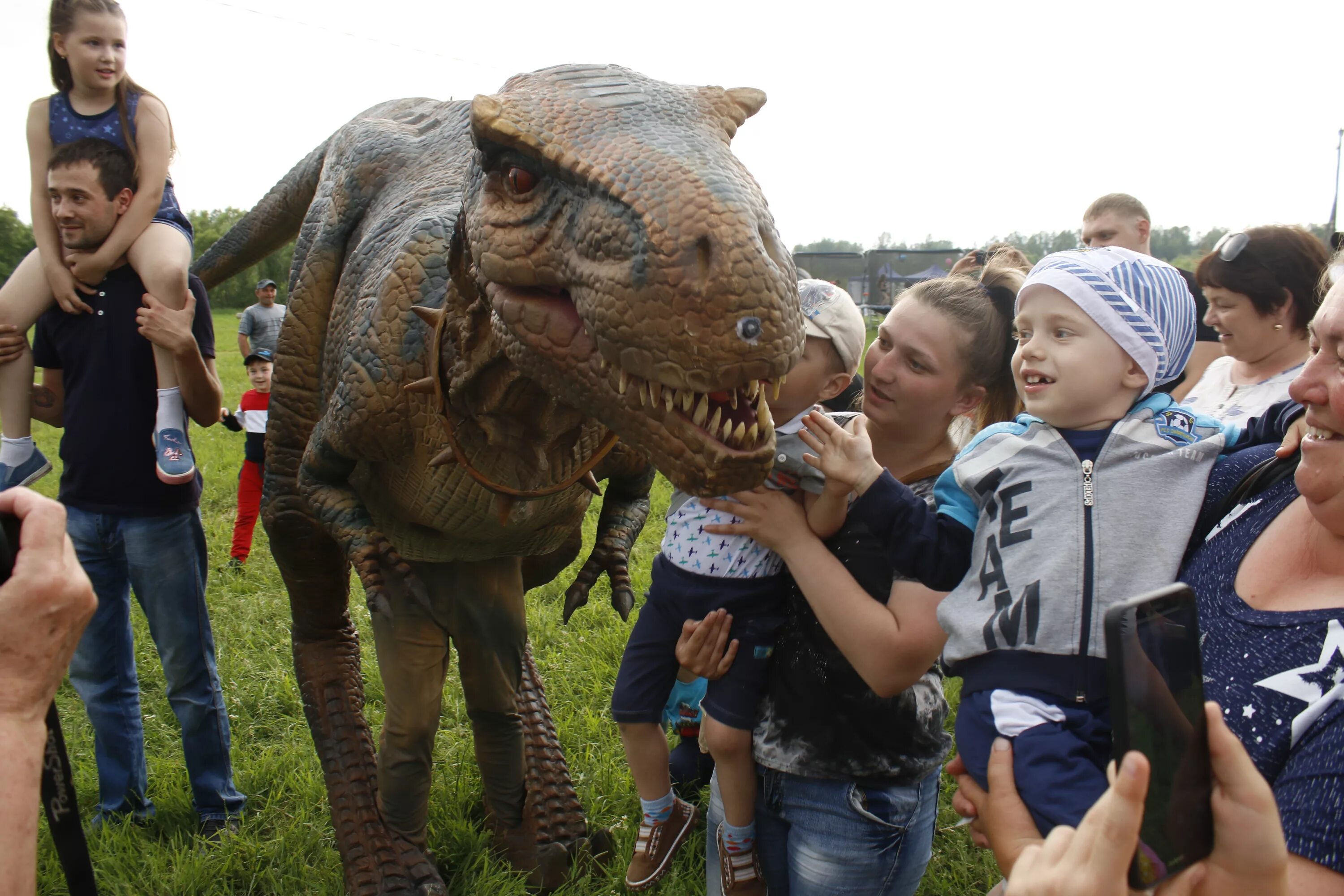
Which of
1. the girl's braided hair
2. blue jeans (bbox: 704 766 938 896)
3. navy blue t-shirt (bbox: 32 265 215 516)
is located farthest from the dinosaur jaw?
the girl's braided hair

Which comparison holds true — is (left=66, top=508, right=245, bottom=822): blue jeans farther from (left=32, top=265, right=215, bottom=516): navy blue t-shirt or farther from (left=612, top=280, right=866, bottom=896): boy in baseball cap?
(left=612, top=280, right=866, bottom=896): boy in baseball cap

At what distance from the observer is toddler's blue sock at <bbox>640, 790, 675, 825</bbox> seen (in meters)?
2.59

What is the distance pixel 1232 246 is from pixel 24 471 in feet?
14.2

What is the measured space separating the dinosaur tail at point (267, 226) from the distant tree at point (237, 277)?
21350 mm

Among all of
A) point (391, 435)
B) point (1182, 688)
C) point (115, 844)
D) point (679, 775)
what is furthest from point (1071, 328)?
point (115, 844)

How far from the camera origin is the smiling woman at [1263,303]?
3.29m

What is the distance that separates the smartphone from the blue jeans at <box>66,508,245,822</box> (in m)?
2.96

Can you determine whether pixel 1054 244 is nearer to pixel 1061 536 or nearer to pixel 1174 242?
pixel 1174 242

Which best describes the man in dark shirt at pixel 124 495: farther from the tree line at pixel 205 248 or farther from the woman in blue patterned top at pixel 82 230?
the tree line at pixel 205 248

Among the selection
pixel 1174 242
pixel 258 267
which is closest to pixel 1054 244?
pixel 1174 242

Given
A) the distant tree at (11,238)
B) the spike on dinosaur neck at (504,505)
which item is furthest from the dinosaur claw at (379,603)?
the distant tree at (11,238)

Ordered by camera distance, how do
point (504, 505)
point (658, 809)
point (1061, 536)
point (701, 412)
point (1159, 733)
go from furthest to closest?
point (658, 809), point (504, 505), point (1061, 536), point (701, 412), point (1159, 733)

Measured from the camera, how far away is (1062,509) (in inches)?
61.4

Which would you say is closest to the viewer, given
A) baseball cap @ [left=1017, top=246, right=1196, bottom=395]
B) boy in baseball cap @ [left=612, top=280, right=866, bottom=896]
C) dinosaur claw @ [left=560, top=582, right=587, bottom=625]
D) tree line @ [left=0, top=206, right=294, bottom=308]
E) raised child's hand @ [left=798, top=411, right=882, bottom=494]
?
baseball cap @ [left=1017, top=246, right=1196, bottom=395]
